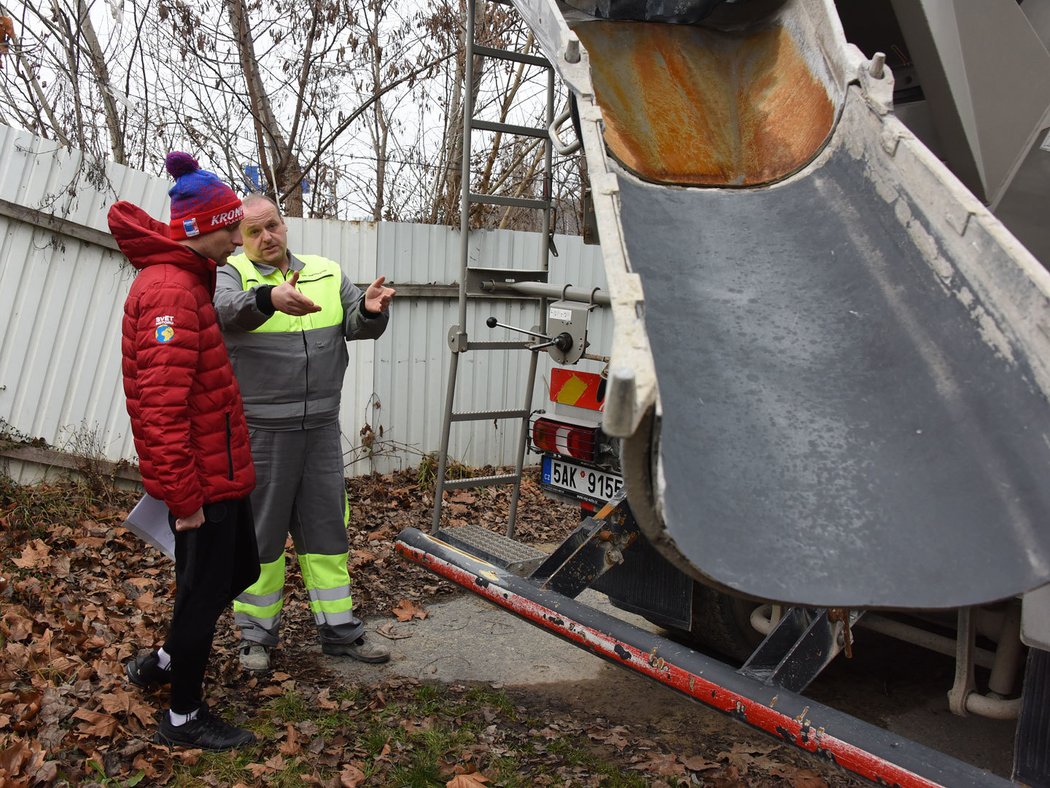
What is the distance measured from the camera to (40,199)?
5.30m

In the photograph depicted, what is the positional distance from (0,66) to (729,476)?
600cm

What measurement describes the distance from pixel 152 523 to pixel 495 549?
Result: 4.45 ft

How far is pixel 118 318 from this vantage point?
5691 mm

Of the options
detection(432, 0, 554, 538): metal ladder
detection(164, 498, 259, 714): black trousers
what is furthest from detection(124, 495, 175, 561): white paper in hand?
detection(432, 0, 554, 538): metal ladder

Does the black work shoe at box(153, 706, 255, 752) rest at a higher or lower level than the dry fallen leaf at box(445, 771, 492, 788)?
higher

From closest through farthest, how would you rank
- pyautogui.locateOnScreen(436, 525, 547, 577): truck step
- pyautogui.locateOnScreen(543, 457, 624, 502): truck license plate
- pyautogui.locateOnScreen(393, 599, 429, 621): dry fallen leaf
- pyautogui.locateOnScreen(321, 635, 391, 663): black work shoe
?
pyautogui.locateOnScreen(436, 525, 547, 577): truck step
pyautogui.locateOnScreen(321, 635, 391, 663): black work shoe
pyautogui.locateOnScreen(543, 457, 624, 502): truck license plate
pyautogui.locateOnScreen(393, 599, 429, 621): dry fallen leaf

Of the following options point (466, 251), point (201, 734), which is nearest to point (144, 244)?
point (201, 734)

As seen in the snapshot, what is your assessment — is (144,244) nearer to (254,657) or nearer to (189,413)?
(189,413)

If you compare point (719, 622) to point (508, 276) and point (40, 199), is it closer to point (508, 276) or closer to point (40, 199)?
point (508, 276)

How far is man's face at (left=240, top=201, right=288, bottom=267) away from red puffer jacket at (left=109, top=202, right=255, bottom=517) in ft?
2.13

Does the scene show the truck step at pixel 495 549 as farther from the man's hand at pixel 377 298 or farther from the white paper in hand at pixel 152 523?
the white paper in hand at pixel 152 523

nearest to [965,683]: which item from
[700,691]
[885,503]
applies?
[700,691]

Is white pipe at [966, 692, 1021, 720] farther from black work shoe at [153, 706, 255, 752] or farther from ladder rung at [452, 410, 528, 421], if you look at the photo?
ladder rung at [452, 410, 528, 421]

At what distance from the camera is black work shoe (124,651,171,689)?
338 centimetres
